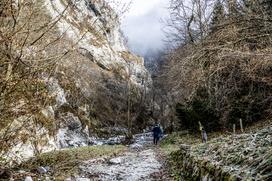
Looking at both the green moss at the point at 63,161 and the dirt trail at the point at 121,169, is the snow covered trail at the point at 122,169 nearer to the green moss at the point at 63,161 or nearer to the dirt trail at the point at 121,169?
the dirt trail at the point at 121,169

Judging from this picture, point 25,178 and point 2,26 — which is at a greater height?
point 2,26

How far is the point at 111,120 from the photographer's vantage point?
180 ft

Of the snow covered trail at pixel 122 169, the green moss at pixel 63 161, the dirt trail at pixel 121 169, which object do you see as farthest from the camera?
the snow covered trail at pixel 122 169

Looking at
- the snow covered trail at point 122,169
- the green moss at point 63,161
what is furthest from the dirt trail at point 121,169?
the green moss at point 63,161

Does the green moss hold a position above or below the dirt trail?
above

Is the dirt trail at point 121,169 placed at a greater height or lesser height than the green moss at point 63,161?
lesser

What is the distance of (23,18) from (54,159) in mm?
10043

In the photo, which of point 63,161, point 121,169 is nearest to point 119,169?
point 121,169

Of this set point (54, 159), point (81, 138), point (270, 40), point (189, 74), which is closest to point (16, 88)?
point (189, 74)

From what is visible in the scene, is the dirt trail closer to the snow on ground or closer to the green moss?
the snow on ground

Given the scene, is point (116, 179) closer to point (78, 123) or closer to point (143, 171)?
point (143, 171)

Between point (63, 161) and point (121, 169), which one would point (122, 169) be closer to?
point (121, 169)

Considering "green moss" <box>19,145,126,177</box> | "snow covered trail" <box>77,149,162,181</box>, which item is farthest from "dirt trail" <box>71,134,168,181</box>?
"green moss" <box>19,145,126,177</box>

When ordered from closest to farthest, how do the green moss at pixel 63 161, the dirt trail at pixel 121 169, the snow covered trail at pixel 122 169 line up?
the green moss at pixel 63 161 < the dirt trail at pixel 121 169 < the snow covered trail at pixel 122 169
